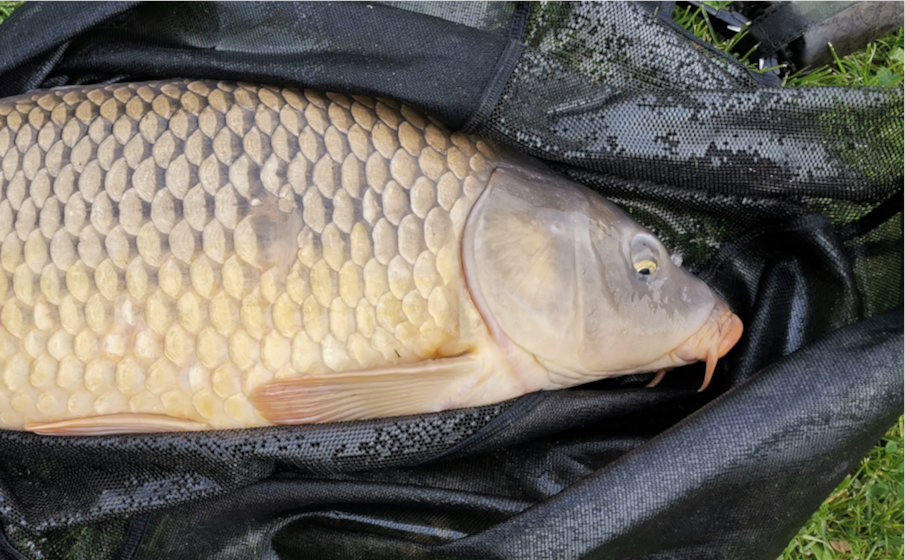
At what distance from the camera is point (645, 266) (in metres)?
1.33

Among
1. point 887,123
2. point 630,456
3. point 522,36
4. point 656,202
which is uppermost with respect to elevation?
point 522,36

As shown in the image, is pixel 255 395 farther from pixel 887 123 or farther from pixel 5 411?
pixel 887 123

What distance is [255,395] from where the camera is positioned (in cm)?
123

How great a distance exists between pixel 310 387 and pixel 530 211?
455 millimetres

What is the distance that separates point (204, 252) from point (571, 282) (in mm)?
576

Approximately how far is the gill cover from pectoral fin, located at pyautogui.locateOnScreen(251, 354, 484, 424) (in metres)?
0.10

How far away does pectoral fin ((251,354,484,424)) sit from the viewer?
4.05 feet

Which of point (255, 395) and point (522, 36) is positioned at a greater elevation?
point (522, 36)

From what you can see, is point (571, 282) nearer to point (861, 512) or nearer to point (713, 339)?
point (713, 339)

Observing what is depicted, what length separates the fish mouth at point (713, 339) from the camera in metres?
1.33

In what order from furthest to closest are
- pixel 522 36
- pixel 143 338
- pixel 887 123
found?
pixel 522 36
pixel 887 123
pixel 143 338

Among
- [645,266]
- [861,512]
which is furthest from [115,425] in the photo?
[861,512]

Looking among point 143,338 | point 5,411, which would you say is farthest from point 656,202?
point 5,411

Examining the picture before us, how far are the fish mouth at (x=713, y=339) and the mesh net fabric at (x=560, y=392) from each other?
8 cm
